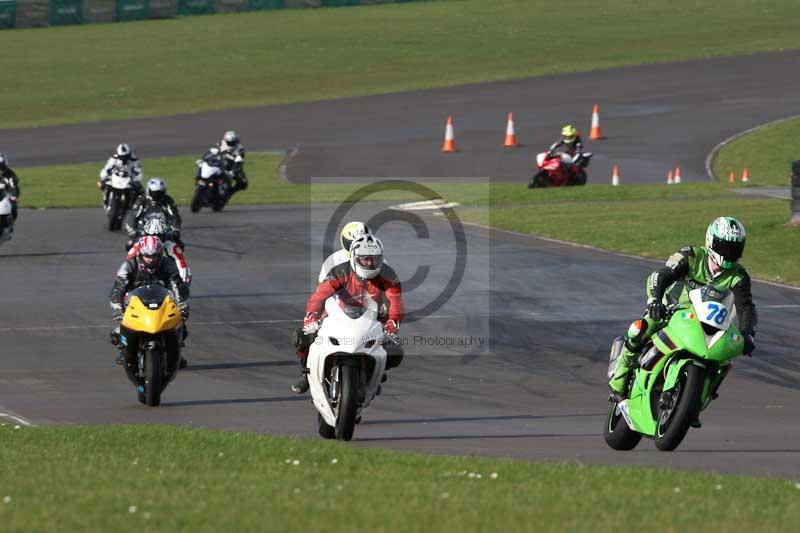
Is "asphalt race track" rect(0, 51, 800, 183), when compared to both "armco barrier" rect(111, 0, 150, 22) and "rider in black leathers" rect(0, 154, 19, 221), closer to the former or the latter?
"rider in black leathers" rect(0, 154, 19, 221)

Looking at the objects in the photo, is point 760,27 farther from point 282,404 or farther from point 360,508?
point 360,508

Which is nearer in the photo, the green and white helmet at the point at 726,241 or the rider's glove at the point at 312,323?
the green and white helmet at the point at 726,241

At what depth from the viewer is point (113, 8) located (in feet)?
242

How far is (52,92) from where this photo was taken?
2254 inches

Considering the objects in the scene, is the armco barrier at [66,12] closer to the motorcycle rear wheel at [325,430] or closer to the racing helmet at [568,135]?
the racing helmet at [568,135]

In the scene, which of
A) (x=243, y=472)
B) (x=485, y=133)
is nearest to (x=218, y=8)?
(x=485, y=133)

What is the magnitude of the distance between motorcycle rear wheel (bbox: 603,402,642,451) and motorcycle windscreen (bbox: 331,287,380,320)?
80.7 inches

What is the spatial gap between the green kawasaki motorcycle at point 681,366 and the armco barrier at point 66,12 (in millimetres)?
63598

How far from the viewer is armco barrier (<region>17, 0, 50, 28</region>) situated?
7088 cm

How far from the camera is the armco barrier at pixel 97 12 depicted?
73.0 meters

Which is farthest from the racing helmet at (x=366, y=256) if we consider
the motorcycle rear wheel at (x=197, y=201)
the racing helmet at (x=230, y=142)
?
the racing helmet at (x=230, y=142)

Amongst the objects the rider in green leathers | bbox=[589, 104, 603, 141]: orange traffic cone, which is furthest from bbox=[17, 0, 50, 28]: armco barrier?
the rider in green leathers

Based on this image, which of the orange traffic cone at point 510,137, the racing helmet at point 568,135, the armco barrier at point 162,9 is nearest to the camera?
the racing helmet at point 568,135

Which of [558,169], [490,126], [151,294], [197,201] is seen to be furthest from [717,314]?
[490,126]
